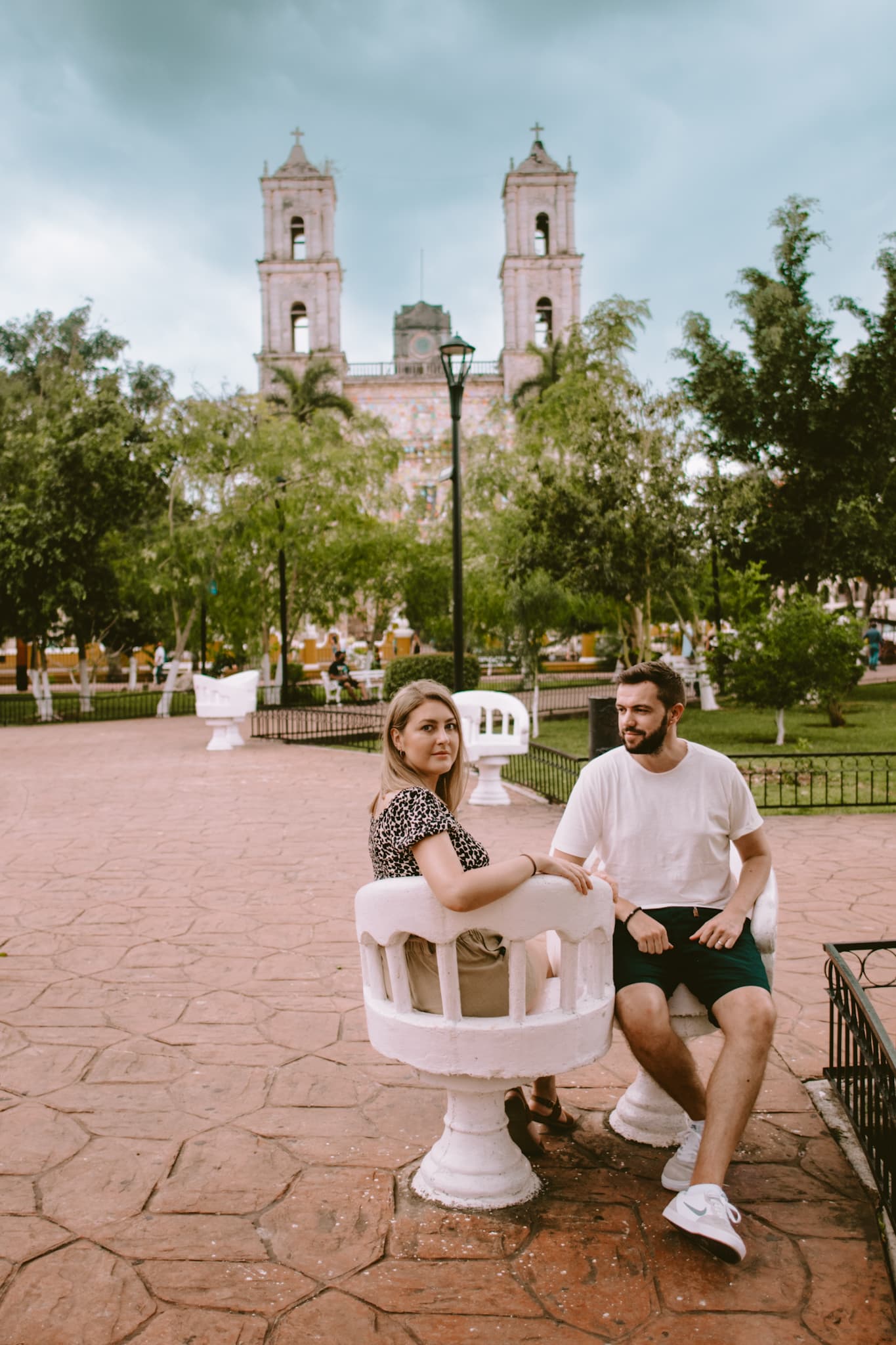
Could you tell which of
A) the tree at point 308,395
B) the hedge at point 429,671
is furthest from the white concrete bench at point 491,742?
the tree at point 308,395

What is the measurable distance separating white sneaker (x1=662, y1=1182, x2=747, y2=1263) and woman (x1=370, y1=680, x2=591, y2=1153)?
1.98ft

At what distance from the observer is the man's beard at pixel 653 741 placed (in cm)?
315

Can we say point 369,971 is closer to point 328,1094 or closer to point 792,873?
point 328,1094

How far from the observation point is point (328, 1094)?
Answer: 3.57m

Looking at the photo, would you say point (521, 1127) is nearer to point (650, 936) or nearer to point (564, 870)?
point (650, 936)

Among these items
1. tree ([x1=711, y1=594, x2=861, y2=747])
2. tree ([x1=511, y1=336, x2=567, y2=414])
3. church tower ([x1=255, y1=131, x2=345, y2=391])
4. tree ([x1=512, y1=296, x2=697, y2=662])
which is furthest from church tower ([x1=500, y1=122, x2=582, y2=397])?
tree ([x1=711, y1=594, x2=861, y2=747])

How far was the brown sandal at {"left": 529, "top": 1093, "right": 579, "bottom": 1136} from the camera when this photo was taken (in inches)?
128

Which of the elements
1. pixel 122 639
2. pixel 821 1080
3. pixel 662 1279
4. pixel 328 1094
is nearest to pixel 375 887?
pixel 662 1279

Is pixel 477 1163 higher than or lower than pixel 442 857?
lower

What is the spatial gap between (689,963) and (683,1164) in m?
0.54

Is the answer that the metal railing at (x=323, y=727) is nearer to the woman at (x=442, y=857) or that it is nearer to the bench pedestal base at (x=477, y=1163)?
the woman at (x=442, y=857)

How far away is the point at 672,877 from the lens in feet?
10.3

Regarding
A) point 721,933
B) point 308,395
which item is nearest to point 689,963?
point 721,933

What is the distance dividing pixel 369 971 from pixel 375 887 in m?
0.35
